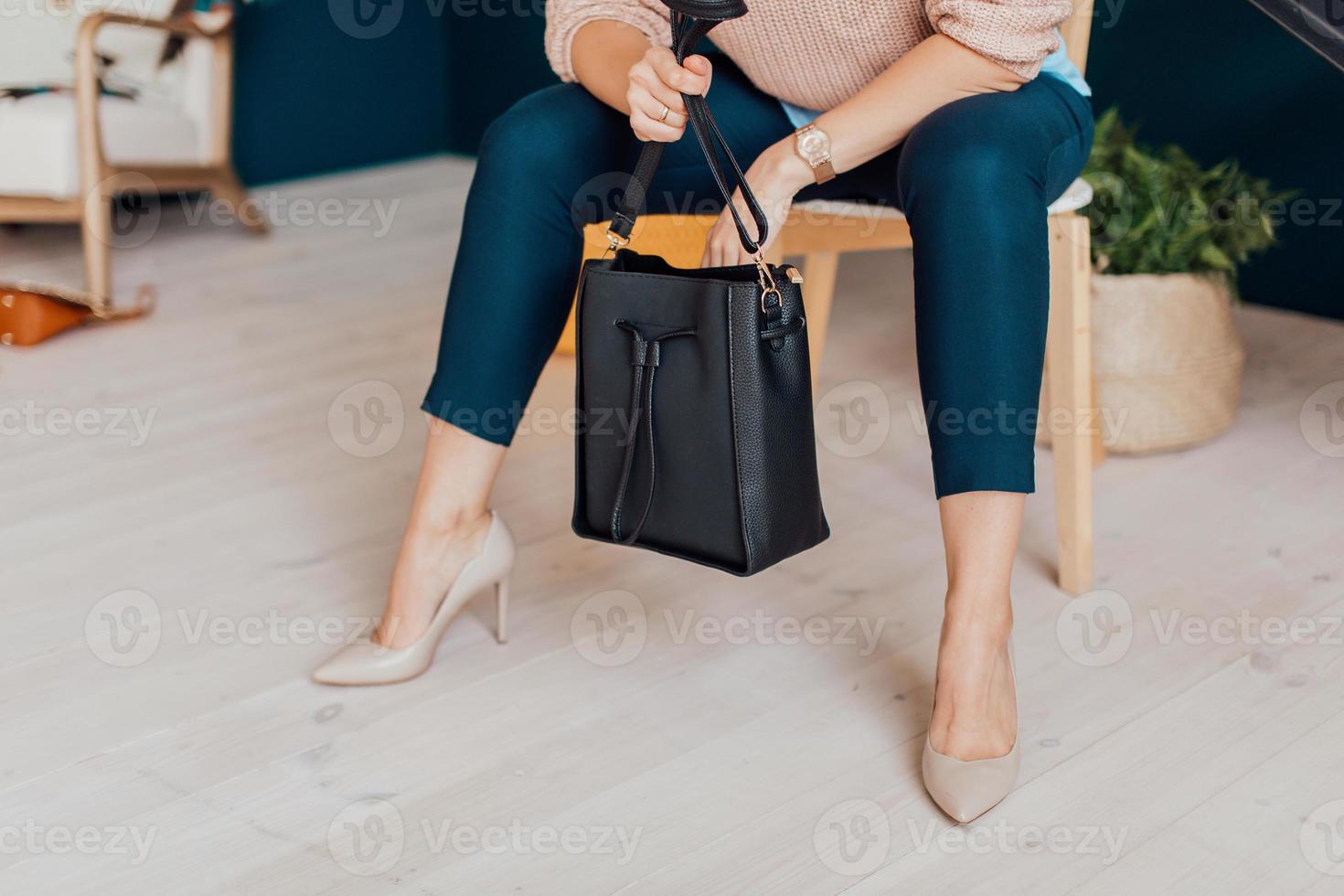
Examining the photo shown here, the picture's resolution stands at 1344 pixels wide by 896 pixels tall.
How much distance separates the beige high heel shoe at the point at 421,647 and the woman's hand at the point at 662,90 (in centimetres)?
42

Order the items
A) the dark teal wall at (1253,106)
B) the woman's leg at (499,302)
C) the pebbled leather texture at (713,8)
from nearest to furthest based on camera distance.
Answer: the pebbled leather texture at (713,8) < the woman's leg at (499,302) < the dark teal wall at (1253,106)

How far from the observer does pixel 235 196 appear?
3094 mm

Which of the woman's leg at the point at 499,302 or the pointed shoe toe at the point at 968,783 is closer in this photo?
the pointed shoe toe at the point at 968,783

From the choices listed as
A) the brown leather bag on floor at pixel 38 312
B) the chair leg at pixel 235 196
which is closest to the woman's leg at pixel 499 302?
the brown leather bag on floor at pixel 38 312

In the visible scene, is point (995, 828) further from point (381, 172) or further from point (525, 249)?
point (381, 172)

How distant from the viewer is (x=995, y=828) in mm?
1039

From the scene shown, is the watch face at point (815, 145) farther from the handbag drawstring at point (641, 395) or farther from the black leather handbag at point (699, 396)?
the handbag drawstring at point (641, 395)

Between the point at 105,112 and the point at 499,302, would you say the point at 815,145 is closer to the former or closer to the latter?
the point at 499,302

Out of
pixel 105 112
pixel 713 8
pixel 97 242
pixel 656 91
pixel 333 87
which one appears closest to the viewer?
pixel 713 8

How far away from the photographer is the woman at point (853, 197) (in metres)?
1.06

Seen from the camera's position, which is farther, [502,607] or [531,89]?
[531,89]

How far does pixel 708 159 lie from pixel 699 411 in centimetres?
21

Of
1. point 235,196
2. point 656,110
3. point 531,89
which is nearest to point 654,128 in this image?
point 656,110

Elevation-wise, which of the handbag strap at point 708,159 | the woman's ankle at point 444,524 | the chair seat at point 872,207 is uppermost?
the handbag strap at point 708,159
